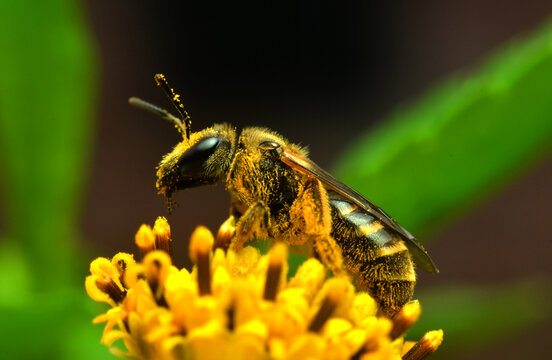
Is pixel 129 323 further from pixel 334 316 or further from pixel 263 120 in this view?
pixel 263 120

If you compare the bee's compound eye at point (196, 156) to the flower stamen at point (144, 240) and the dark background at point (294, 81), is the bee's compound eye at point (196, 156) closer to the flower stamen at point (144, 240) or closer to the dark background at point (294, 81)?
the flower stamen at point (144, 240)

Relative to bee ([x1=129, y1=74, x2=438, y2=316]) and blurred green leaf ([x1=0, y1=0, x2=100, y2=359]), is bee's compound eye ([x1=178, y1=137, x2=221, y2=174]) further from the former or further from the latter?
blurred green leaf ([x1=0, y1=0, x2=100, y2=359])

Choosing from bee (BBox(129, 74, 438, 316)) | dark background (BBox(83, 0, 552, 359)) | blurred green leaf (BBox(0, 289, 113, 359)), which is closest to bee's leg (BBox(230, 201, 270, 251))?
bee (BBox(129, 74, 438, 316))

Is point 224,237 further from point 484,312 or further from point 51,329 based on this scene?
point 484,312

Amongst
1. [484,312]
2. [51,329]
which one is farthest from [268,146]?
[484,312]

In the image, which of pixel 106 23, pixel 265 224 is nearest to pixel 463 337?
pixel 265 224
